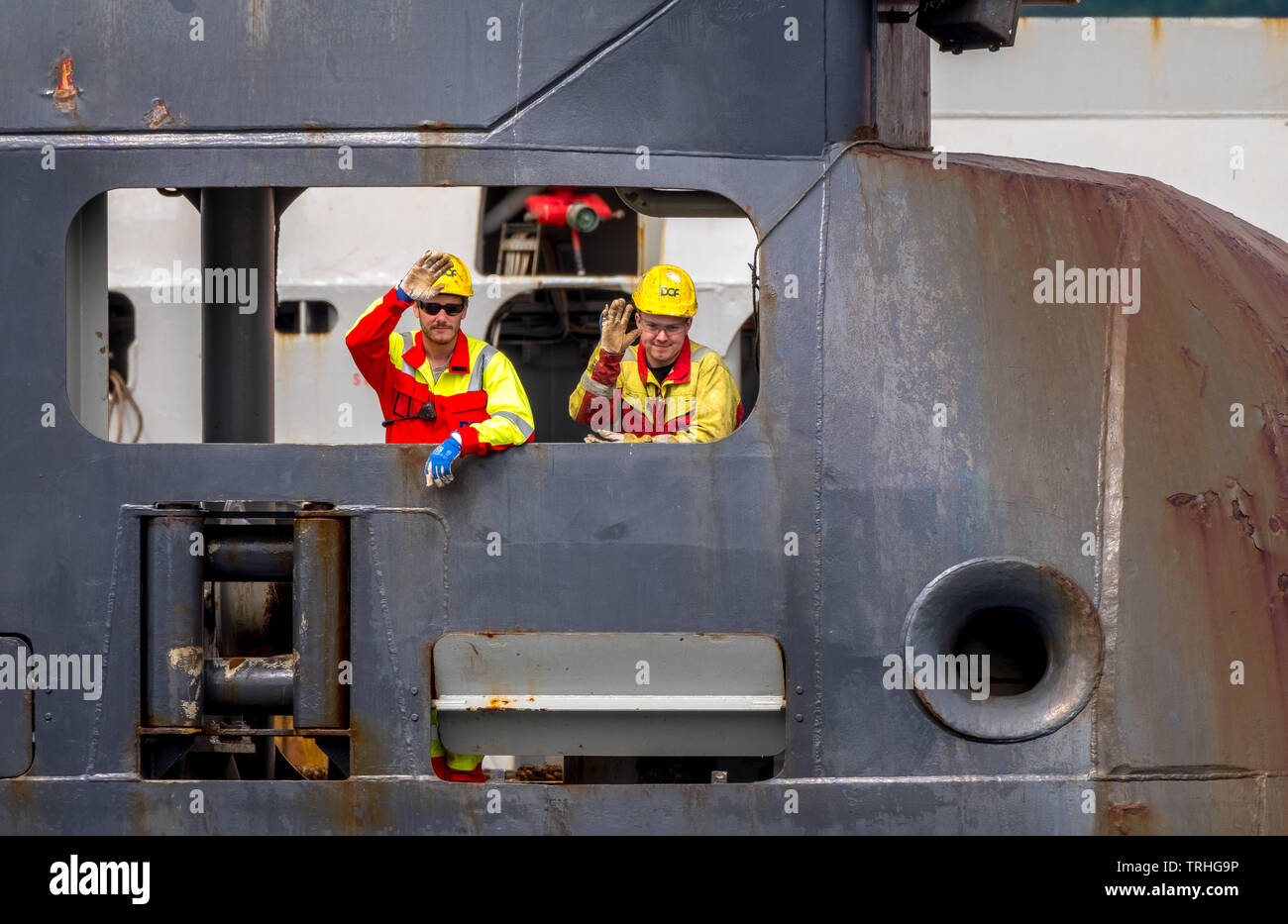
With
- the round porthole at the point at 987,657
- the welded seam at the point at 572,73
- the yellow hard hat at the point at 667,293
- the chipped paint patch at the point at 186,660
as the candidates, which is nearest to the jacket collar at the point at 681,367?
the yellow hard hat at the point at 667,293

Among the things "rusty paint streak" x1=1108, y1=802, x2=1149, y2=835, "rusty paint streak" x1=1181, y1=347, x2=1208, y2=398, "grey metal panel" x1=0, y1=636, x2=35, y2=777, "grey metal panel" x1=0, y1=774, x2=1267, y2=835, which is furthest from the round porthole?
"grey metal panel" x1=0, y1=636, x2=35, y2=777

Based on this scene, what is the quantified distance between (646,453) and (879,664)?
0.82 metres

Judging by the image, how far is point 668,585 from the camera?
4109 mm

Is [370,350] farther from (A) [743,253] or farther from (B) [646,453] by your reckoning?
(A) [743,253]

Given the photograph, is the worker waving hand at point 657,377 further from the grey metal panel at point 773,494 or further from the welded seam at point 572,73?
the welded seam at point 572,73

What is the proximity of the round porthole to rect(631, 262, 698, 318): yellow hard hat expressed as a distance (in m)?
1.19

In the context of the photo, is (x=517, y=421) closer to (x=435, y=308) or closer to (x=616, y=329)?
(x=435, y=308)

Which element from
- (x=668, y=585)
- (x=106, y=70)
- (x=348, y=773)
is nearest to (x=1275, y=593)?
(x=668, y=585)

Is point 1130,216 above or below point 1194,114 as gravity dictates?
below

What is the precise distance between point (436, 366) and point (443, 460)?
0.72 metres

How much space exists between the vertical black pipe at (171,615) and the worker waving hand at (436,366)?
688mm
